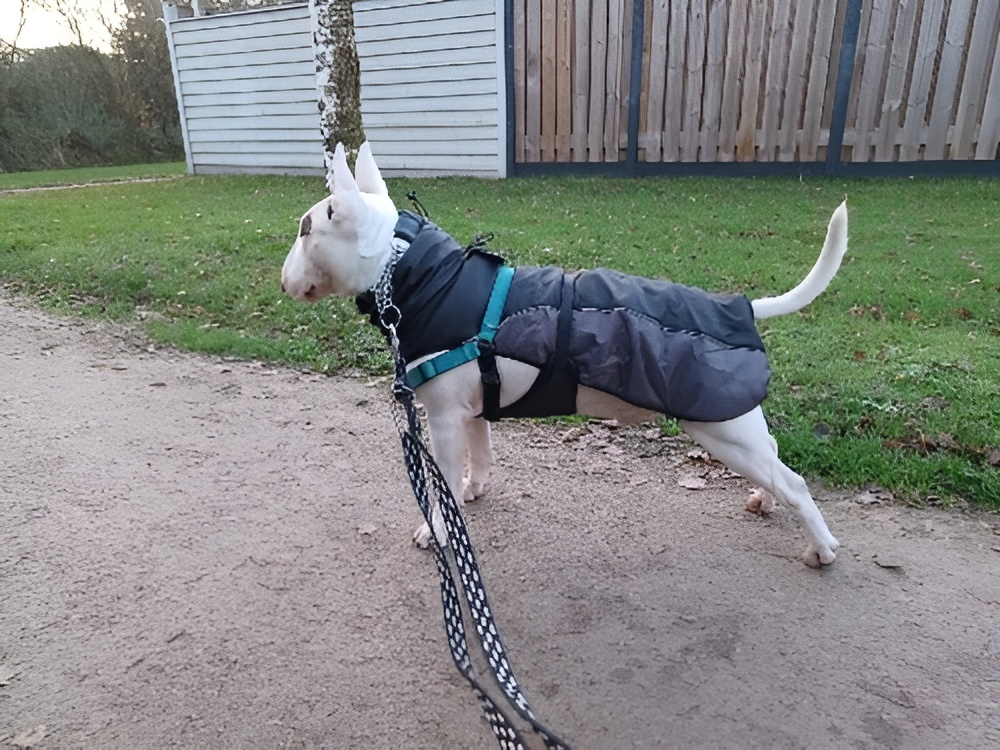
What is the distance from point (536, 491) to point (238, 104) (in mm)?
13617

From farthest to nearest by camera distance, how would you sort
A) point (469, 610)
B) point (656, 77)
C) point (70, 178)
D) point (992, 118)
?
point (70, 178), point (656, 77), point (992, 118), point (469, 610)

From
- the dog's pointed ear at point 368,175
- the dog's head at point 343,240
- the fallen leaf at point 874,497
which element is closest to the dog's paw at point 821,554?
the fallen leaf at point 874,497

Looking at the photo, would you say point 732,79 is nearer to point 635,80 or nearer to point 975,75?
point 635,80

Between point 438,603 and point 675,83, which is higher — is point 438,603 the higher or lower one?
the lower one

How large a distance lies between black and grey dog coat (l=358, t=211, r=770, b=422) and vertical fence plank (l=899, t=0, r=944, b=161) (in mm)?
8720

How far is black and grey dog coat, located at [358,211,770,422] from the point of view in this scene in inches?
101

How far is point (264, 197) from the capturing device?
11281 millimetres

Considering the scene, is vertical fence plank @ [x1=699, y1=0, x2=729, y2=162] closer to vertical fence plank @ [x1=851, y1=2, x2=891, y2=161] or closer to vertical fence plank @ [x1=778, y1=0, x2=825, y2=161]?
vertical fence plank @ [x1=778, y1=0, x2=825, y2=161]

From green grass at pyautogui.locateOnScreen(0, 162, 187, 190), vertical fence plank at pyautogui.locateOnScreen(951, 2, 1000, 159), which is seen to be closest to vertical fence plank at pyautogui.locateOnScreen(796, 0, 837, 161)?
vertical fence plank at pyautogui.locateOnScreen(951, 2, 1000, 159)

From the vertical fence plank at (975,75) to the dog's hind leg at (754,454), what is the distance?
29.3 feet

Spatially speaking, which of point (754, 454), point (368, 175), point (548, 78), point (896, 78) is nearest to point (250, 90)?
point (548, 78)

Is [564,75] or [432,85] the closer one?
[564,75]

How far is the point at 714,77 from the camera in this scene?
33.7ft

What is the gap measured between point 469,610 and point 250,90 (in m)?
14.5
